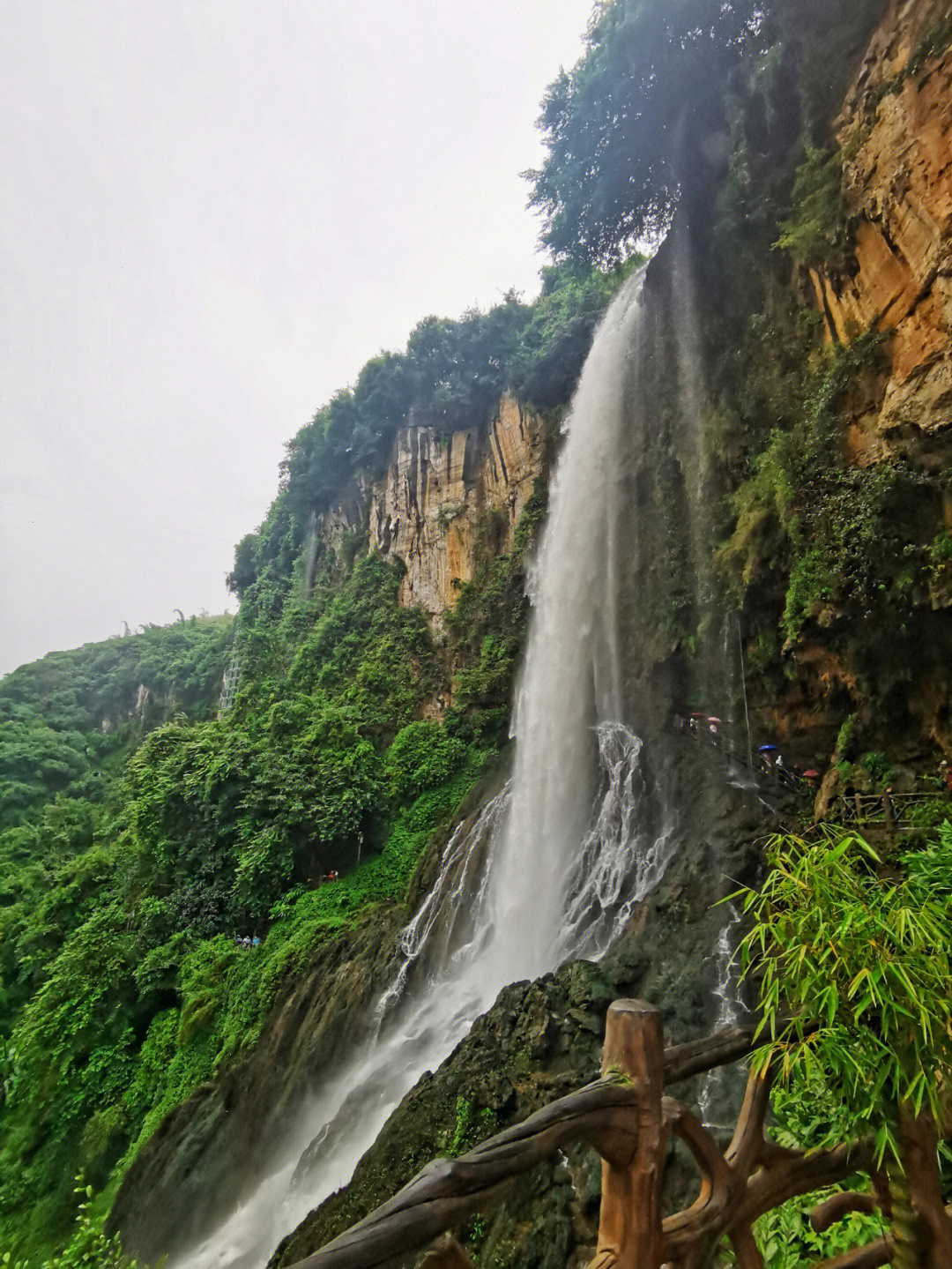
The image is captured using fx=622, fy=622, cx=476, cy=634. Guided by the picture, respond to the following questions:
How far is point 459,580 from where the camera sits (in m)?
17.2

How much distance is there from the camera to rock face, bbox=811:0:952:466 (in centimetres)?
580

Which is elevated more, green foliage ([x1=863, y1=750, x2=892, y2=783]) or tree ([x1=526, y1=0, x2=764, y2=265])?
tree ([x1=526, y1=0, x2=764, y2=265])

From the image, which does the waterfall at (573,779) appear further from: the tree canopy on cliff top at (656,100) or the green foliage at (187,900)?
the green foliage at (187,900)

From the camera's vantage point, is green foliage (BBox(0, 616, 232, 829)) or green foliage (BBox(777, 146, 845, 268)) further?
green foliage (BBox(0, 616, 232, 829))

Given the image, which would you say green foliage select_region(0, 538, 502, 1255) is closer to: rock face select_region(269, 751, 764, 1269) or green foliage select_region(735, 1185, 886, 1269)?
rock face select_region(269, 751, 764, 1269)

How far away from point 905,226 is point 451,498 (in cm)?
1284

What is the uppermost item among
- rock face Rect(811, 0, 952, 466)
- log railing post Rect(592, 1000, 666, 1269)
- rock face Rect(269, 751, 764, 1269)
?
rock face Rect(811, 0, 952, 466)

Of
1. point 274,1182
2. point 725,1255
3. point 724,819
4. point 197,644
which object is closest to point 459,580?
point 724,819

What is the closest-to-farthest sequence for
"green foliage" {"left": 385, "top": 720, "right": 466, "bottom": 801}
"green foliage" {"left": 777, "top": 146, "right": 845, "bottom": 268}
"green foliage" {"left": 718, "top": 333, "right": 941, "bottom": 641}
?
"green foliage" {"left": 718, "top": 333, "right": 941, "bottom": 641} < "green foliage" {"left": 777, "top": 146, "right": 845, "bottom": 268} < "green foliage" {"left": 385, "top": 720, "right": 466, "bottom": 801}

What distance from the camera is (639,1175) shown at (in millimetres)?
1404

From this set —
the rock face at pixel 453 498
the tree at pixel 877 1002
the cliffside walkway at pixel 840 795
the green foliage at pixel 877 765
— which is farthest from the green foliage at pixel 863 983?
the rock face at pixel 453 498

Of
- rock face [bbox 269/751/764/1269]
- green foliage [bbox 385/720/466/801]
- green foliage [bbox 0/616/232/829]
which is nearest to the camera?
rock face [bbox 269/751/764/1269]

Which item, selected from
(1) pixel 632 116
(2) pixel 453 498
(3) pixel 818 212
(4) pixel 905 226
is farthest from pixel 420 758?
(1) pixel 632 116

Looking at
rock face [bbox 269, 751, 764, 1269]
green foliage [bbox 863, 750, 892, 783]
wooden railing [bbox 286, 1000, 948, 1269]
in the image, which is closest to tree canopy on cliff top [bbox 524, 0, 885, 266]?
green foliage [bbox 863, 750, 892, 783]
